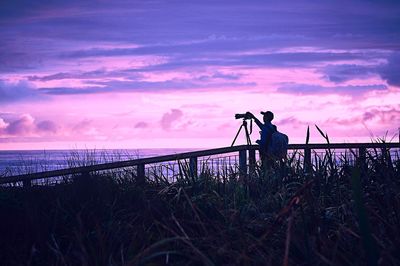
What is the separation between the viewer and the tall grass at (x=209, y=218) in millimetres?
4031

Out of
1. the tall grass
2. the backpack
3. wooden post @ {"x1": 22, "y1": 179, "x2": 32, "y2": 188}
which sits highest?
the backpack

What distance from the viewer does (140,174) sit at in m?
8.17

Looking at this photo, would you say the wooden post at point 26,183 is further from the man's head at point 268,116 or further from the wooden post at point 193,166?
the man's head at point 268,116

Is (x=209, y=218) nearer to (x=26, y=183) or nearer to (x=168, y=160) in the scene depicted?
(x=26, y=183)

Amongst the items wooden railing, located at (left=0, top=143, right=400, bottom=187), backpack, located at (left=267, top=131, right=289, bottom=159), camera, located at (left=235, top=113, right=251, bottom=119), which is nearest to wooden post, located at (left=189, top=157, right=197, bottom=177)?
wooden railing, located at (left=0, top=143, right=400, bottom=187)

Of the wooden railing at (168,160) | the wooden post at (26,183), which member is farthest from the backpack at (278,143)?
the wooden post at (26,183)

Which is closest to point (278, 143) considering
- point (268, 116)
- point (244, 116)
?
point (268, 116)

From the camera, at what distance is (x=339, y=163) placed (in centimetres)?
697

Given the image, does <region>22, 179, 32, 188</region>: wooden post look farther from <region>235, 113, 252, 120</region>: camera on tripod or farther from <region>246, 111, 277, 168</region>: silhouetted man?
<region>235, 113, 252, 120</region>: camera on tripod

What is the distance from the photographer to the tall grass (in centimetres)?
403

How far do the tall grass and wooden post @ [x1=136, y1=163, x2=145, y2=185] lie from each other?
94 mm

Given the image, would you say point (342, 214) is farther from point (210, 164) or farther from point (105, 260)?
point (210, 164)

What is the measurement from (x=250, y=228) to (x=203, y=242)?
91 centimetres

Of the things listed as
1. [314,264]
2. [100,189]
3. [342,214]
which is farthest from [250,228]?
[100,189]
